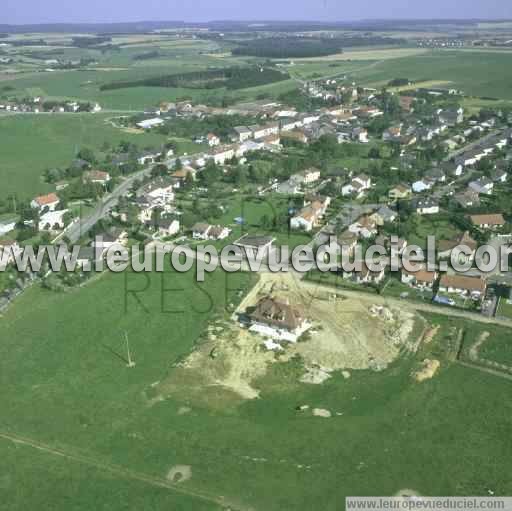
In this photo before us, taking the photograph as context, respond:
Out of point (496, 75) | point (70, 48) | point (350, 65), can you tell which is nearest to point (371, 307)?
point (496, 75)

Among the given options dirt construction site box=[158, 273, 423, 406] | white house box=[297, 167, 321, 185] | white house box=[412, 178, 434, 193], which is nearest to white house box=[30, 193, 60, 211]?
white house box=[297, 167, 321, 185]

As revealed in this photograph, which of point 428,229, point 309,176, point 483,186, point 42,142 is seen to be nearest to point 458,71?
point 483,186

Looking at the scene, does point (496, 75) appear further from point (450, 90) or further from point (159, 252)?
point (159, 252)

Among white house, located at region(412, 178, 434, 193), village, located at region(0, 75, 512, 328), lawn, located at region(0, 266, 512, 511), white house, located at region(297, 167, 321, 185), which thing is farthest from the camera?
white house, located at region(297, 167, 321, 185)

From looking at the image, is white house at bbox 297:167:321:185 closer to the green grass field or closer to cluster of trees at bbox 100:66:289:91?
the green grass field

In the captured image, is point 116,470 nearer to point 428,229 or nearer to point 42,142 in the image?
point 428,229
